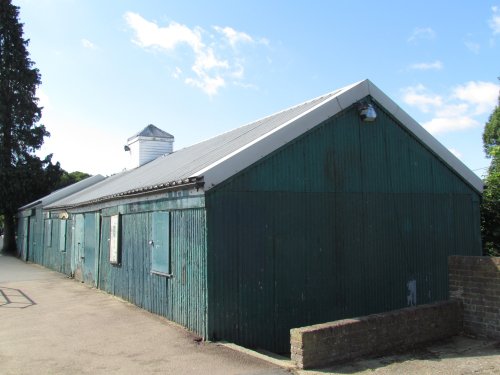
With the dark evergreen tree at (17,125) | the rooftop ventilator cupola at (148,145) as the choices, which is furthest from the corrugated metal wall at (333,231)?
the dark evergreen tree at (17,125)

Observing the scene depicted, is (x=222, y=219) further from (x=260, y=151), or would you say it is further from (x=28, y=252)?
(x=28, y=252)

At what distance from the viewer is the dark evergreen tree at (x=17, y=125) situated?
2889cm

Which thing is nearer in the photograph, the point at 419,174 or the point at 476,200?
the point at 419,174

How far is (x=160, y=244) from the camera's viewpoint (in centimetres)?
962

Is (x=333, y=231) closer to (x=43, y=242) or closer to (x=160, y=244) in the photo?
(x=160, y=244)

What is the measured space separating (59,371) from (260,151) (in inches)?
181

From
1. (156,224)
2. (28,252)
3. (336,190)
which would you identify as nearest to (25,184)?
(28,252)

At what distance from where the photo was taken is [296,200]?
362 inches

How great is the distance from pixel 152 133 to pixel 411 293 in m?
15.6

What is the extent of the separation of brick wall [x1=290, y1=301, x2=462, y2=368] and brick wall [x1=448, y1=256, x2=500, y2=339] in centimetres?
19

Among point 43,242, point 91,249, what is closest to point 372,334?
point 91,249

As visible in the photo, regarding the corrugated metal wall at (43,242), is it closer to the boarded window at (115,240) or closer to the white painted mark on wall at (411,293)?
the boarded window at (115,240)

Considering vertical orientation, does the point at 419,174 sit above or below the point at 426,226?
above

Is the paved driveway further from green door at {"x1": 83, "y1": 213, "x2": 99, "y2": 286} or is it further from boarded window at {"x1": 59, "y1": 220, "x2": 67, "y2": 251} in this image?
boarded window at {"x1": 59, "y1": 220, "x2": 67, "y2": 251}
